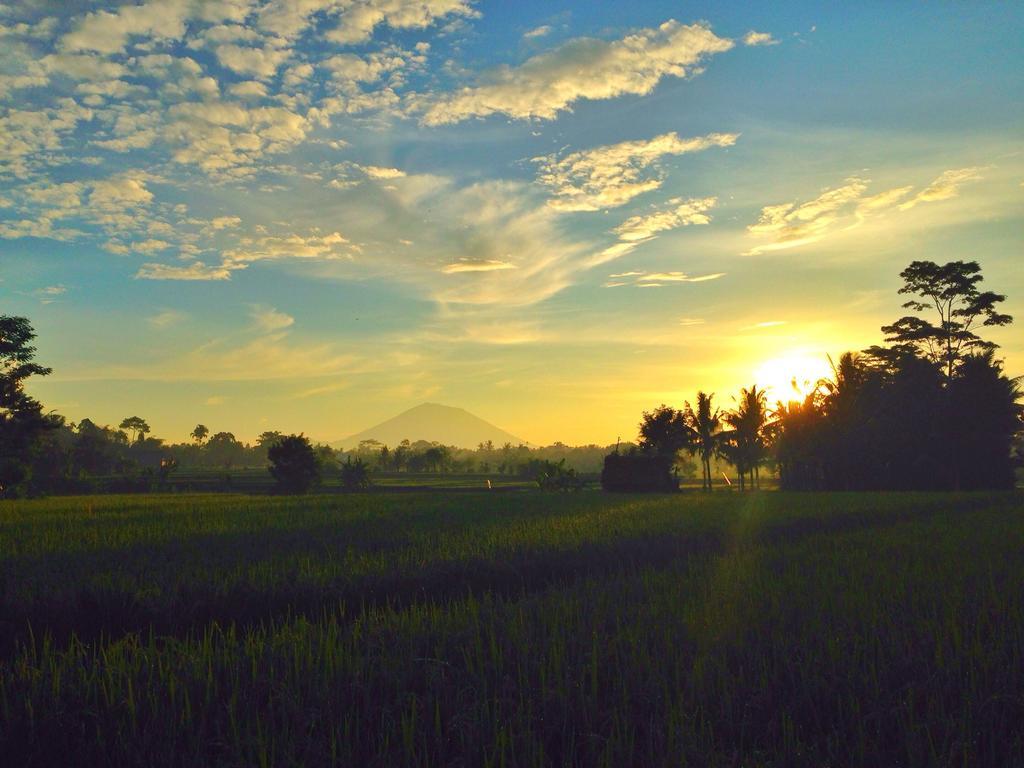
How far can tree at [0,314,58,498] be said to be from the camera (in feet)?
133

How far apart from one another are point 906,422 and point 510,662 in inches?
1681

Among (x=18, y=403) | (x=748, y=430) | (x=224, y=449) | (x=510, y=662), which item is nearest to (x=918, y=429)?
(x=748, y=430)

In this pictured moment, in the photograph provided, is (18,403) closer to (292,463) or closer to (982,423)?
(292,463)

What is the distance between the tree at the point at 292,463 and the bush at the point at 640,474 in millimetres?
19425

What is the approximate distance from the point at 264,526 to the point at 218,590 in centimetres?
798

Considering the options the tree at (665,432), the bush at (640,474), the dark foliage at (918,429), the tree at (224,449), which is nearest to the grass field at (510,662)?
the bush at (640,474)

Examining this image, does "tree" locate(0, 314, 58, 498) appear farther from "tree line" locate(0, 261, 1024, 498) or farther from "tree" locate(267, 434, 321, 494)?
"tree" locate(267, 434, 321, 494)

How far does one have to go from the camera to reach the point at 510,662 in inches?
228

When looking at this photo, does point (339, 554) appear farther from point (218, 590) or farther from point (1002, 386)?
point (1002, 386)

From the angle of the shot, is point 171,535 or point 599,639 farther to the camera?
point 171,535

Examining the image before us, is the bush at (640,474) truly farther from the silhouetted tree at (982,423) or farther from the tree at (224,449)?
the tree at (224,449)

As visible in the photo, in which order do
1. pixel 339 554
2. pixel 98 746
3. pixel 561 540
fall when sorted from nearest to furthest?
pixel 98 746 → pixel 339 554 → pixel 561 540

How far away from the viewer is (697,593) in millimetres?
8453

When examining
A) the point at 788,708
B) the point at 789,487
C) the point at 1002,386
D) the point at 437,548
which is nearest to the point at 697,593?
the point at 788,708
